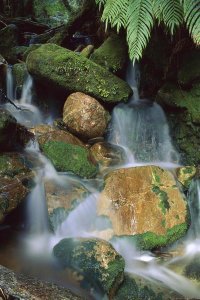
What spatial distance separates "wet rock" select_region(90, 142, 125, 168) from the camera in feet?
18.5

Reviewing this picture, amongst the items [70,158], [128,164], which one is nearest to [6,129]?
[70,158]

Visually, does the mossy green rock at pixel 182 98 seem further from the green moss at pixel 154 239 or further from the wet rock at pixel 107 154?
the green moss at pixel 154 239

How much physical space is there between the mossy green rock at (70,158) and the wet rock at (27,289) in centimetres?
229

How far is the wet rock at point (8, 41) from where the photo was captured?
361 inches

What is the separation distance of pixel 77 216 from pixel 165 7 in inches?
118

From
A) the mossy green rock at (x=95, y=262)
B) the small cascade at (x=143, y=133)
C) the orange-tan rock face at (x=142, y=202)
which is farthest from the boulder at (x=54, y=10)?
the mossy green rock at (x=95, y=262)

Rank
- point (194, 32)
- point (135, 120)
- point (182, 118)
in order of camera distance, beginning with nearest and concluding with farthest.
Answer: point (194, 32)
point (182, 118)
point (135, 120)

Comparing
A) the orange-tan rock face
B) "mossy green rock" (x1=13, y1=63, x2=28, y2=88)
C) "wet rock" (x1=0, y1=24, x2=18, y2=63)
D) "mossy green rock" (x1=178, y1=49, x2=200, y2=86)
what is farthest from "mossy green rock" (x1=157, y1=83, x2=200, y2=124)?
"wet rock" (x1=0, y1=24, x2=18, y2=63)

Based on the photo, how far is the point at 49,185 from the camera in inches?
194

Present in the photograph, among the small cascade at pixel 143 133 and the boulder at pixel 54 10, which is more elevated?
the boulder at pixel 54 10

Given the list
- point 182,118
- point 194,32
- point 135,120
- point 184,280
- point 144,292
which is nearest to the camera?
point 144,292

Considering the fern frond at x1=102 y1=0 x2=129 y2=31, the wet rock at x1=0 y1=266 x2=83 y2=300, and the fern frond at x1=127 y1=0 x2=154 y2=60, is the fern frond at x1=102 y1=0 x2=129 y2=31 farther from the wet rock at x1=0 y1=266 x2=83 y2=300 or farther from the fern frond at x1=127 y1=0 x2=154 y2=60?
the wet rock at x1=0 y1=266 x2=83 y2=300

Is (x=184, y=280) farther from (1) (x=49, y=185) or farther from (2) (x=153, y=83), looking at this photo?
(2) (x=153, y=83)

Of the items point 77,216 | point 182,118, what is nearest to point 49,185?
point 77,216
